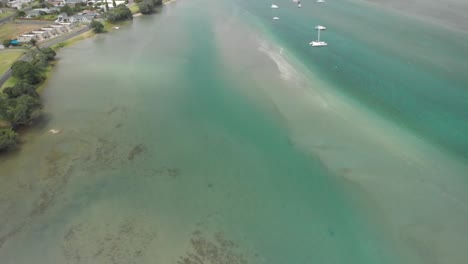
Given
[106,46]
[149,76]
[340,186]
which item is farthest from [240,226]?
[106,46]

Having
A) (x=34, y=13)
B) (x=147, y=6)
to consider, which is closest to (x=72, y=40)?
(x=147, y=6)

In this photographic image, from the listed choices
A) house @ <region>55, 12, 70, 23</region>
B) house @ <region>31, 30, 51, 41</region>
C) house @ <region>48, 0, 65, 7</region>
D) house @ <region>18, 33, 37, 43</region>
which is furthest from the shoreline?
house @ <region>48, 0, 65, 7</region>

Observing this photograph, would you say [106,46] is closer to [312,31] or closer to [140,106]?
[140,106]

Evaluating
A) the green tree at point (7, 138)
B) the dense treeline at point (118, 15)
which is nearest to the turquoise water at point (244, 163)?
the green tree at point (7, 138)

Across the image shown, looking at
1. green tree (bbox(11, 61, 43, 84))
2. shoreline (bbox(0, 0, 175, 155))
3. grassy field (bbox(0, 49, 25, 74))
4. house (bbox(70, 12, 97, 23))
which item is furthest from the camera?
house (bbox(70, 12, 97, 23))

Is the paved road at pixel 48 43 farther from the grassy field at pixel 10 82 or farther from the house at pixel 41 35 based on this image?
the house at pixel 41 35

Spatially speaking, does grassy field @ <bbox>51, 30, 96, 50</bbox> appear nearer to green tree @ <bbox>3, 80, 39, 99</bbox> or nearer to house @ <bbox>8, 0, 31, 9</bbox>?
green tree @ <bbox>3, 80, 39, 99</bbox>

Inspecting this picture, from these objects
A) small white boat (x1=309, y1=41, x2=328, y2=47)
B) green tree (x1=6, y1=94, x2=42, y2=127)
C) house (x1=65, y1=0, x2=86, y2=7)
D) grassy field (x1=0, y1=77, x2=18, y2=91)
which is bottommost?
green tree (x1=6, y1=94, x2=42, y2=127)
